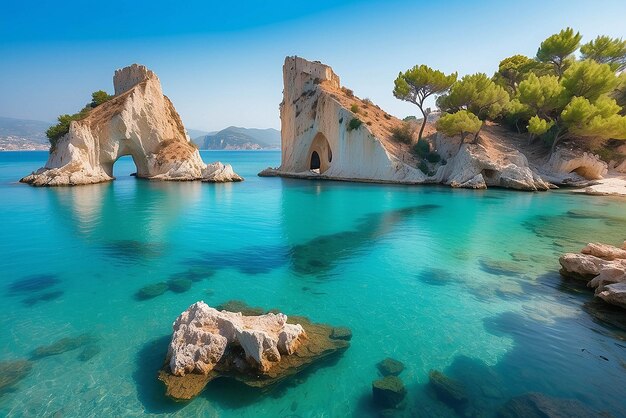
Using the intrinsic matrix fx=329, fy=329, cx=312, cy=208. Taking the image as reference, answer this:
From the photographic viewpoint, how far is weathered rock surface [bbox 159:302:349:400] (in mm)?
5441

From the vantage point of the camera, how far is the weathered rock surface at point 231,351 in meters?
5.44

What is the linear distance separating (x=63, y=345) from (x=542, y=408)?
8589 millimetres

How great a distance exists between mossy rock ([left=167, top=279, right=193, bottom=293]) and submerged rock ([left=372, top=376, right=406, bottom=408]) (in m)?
6.03

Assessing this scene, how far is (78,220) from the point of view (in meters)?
18.0

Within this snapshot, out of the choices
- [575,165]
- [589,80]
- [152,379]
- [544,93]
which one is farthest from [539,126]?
[152,379]

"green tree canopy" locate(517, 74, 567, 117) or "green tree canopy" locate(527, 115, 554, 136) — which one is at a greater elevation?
"green tree canopy" locate(517, 74, 567, 117)

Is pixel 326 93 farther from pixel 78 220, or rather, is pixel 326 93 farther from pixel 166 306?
pixel 166 306

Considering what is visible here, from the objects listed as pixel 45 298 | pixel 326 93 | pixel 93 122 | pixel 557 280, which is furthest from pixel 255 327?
pixel 93 122

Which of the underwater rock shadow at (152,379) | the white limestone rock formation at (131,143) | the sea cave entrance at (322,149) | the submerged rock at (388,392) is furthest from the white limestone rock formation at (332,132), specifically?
the underwater rock shadow at (152,379)

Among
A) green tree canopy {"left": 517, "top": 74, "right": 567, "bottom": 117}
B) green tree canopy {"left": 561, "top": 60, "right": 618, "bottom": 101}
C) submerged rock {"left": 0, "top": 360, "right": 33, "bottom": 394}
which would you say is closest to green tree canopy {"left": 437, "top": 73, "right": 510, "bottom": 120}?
green tree canopy {"left": 517, "top": 74, "right": 567, "bottom": 117}

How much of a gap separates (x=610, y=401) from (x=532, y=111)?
1509 inches

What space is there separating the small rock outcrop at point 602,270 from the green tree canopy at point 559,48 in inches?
1528

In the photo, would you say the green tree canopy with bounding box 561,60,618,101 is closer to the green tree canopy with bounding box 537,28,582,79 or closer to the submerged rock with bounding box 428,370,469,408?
→ the green tree canopy with bounding box 537,28,582,79

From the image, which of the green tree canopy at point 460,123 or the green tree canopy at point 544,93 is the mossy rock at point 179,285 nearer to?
the green tree canopy at point 460,123
